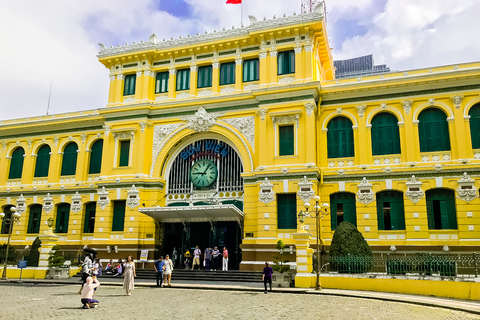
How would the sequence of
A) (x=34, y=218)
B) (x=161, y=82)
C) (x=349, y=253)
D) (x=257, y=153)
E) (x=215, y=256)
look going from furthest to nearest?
(x=34, y=218)
(x=161, y=82)
(x=257, y=153)
(x=215, y=256)
(x=349, y=253)

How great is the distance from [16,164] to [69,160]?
6.03 metres

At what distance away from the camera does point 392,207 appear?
90.5 feet

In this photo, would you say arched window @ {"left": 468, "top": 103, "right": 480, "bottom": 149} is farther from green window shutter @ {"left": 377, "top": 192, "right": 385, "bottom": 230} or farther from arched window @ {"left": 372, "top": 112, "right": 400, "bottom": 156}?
green window shutter @ {"left": 377, "top": 192, "right": 385, "bottom": 230}

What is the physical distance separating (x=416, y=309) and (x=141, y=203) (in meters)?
21.3

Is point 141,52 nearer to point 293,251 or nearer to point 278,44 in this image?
point 278,44

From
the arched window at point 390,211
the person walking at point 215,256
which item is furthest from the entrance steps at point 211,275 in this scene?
the arched window at point 390,211

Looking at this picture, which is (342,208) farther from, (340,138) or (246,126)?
(246,126)

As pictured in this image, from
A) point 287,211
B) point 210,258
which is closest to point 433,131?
point 287,211

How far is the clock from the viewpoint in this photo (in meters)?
31.2

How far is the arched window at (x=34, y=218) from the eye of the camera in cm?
3669

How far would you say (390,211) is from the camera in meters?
27.6

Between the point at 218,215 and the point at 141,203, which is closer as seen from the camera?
the point at 218,215

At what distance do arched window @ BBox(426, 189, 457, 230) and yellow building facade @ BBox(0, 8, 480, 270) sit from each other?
111mm

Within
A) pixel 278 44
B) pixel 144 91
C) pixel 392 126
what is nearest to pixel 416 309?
pixel 392 126
